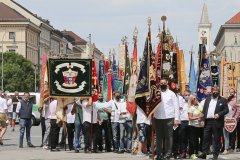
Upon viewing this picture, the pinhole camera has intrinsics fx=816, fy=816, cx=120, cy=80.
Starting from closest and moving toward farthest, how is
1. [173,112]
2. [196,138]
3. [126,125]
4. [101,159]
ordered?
[173,112]
[101,159]
[196,138]
[126,125]

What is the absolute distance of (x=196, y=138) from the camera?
21.5 meters

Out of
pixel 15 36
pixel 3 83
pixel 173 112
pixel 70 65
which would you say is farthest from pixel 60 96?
pixel 15 36

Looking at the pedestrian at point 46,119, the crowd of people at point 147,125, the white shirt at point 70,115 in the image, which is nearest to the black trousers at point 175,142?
the crowd of people at point 147,125

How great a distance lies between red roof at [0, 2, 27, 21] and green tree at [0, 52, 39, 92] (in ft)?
56.9

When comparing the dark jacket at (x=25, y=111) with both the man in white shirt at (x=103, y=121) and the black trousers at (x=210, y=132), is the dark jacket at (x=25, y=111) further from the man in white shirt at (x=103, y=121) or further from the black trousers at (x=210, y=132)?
the black trousers at (x=210, y=132)

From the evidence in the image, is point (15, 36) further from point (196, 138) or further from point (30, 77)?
point (196, 138)

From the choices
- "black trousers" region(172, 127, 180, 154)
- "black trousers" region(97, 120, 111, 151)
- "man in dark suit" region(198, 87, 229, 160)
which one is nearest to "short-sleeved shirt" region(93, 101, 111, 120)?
"black trousers" region(97, 120, 111, 151)

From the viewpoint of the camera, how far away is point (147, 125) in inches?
846

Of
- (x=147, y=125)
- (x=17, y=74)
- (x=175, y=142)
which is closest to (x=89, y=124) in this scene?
(x=147, y=125)

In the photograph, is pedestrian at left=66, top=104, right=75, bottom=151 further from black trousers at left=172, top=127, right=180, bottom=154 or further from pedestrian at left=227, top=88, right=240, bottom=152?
pedestrian at left=227, top=88, right=240, bottom=152

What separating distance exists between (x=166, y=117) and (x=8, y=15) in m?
116

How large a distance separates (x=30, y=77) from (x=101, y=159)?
311ft

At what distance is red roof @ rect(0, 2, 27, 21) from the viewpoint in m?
131

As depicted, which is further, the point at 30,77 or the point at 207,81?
the point at 30,77
